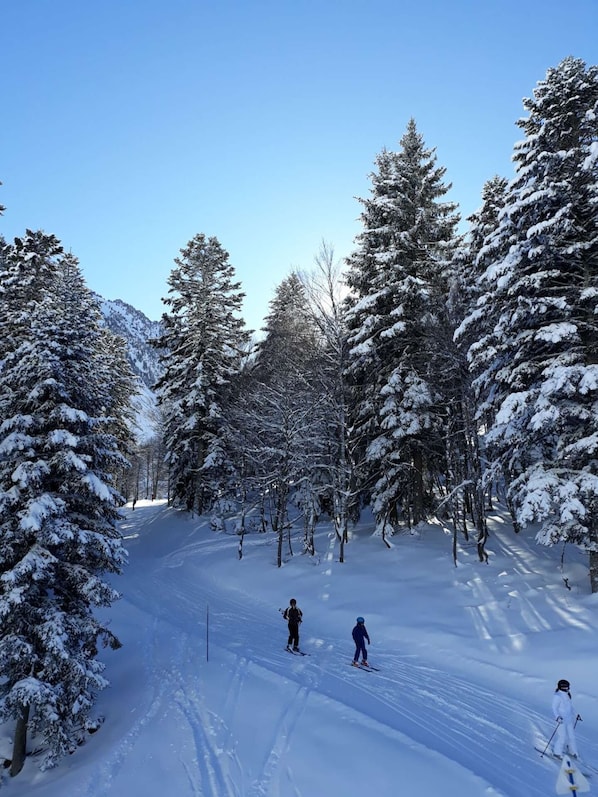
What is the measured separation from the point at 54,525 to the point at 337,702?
7.48 m

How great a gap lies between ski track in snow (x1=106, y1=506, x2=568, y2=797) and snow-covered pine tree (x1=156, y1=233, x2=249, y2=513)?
14.5 m

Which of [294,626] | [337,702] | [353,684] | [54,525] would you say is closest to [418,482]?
[294,626]

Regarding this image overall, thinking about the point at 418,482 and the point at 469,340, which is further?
the point at 418,482

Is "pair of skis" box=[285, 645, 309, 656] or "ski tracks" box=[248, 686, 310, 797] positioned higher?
"ski tracks" box=[248, 686, 310, 797]

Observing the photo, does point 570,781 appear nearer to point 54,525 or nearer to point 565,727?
point 565,727

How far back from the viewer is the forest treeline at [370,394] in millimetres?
10805

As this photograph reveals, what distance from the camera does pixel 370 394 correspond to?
878 inches

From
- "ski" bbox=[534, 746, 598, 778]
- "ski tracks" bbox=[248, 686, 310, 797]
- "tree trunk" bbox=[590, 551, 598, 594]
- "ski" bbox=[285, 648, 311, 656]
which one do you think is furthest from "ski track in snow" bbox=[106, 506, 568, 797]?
"tree trunk" bbox=[590, 551, 598, 594]

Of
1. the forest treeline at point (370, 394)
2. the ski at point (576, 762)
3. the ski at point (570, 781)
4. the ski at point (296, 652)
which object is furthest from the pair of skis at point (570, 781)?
the ski at point (296, 652)

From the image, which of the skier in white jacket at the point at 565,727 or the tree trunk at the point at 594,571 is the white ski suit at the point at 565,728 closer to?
the skier in white jacket at the point at 565,727

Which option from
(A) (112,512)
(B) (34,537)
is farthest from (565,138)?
(B) (34,537)

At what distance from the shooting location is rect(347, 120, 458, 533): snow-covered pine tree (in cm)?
2034

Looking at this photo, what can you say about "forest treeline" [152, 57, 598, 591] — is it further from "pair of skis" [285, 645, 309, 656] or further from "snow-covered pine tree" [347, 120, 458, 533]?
"pair of skis" [285, 645, 309, 656]

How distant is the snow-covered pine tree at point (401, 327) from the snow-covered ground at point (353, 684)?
135 inches
